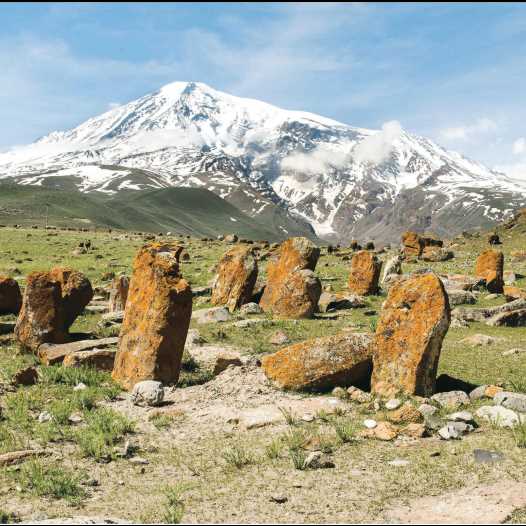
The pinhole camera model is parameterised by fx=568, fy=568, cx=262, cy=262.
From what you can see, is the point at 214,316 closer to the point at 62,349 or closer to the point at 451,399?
the point at 62,349

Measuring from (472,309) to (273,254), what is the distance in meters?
29.8

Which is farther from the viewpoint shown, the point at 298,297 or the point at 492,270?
the point at 492,270

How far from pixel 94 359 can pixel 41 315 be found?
13.0ft

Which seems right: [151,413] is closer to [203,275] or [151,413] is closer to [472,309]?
[472,309]

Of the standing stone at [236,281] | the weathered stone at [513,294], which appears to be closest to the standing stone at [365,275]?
the standing stone at [236,281]

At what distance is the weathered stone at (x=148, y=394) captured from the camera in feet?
46.2

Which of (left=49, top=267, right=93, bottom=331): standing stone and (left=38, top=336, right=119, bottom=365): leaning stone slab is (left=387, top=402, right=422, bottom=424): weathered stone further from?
(left=49, top=267, right=93, bottom=331): standing stone

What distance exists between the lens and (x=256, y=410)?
1340 cm

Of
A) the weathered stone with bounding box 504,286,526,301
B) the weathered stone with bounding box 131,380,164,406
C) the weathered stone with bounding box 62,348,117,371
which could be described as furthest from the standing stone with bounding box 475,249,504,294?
the weathered stone with bounding box 131,380,164,406

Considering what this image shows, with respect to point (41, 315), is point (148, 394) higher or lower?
lower

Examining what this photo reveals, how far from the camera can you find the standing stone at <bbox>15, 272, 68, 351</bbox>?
1964cm

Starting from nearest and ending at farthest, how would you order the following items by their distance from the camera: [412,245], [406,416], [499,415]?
[499,415] → [406,416] → [412,245]

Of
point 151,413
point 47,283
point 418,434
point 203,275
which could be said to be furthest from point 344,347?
point 203,275

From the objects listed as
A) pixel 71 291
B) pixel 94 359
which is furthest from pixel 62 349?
pixel 71 291
